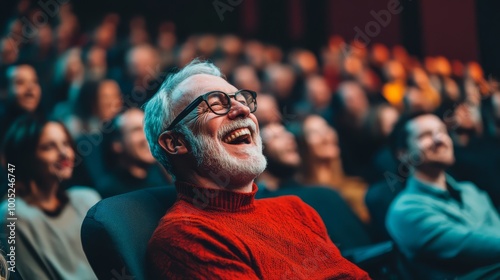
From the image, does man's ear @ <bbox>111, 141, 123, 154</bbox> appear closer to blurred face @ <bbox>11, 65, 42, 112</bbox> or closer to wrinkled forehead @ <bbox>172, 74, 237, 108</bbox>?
blurred face @ <bbox>11, 65, 42, 112</bbox>

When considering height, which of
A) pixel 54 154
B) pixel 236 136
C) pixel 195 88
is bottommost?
pixel 54 154

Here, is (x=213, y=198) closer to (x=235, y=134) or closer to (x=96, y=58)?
(x=235, y=134)

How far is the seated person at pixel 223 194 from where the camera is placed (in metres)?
1.32

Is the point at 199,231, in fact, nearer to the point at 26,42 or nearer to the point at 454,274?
the point at 454,274

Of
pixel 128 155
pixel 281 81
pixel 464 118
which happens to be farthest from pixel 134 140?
pixel 464 118

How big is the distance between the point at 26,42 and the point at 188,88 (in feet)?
6.14

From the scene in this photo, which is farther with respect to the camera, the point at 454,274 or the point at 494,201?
the point at 494,201

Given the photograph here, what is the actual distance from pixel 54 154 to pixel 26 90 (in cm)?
60

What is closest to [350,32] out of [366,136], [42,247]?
[366,136]

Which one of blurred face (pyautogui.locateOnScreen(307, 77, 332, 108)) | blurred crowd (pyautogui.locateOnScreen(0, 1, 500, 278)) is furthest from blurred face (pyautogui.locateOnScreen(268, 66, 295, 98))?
blurred face (pyautogui.locateOnScreen(307, 77, 332, 108))

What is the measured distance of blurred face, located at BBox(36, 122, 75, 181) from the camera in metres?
2.09

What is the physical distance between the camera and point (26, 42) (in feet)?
10.2

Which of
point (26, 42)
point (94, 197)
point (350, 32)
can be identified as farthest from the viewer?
point (350, 32)

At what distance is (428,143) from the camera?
2.21 metres
